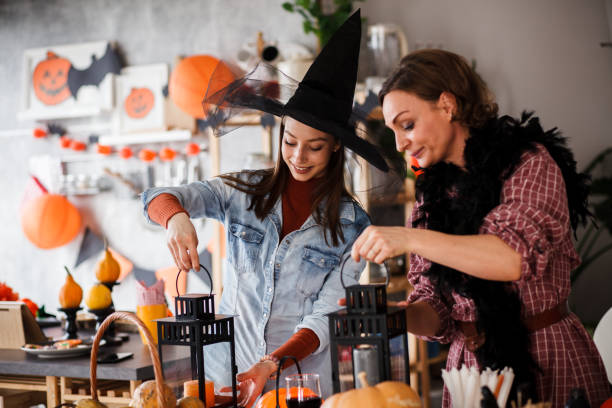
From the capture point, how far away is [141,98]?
4.74 meters

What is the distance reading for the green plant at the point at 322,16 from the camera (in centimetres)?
397

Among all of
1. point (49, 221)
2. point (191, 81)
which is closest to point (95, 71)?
point (49, 221)

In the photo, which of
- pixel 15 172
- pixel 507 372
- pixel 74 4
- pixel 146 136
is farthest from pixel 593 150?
pixel 15 172

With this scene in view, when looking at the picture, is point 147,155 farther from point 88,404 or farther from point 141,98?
point 88,404

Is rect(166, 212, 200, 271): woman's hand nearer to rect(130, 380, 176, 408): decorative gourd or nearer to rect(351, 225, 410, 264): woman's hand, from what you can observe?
rect(130, 380, 176, 408): decorative gourd

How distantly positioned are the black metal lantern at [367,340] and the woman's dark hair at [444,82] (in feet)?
1.69

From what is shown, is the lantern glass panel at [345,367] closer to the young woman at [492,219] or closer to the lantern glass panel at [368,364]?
the lantern glass panel at [368,364]

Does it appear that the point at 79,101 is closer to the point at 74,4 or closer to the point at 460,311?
the point at 74,4

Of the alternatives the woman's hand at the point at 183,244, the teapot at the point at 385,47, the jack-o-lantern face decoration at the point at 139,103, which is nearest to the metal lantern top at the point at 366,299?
the woman's hand at the point at 183,244

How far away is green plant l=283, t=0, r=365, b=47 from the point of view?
3.97 metres

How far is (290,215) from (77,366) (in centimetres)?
99

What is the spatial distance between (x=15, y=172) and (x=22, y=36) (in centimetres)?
109

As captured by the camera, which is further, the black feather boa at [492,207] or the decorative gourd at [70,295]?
the decorative gourd at [70,295]

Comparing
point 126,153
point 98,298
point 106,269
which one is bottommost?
point 98,298
